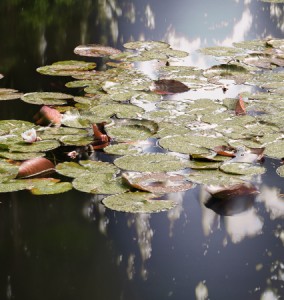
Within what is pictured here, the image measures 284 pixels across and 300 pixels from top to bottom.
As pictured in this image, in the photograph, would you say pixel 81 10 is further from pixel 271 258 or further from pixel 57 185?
pixel 271 258

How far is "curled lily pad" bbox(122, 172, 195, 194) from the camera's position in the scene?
1875 millimetres

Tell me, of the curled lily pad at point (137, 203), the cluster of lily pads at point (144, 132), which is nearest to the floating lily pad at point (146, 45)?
the cluster of lily pads at point (144, 132)

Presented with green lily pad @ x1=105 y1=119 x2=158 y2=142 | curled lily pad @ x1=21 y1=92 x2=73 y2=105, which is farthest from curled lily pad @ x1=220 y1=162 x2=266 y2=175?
curled lily pad @ x1=21 y1=92 x2=73 y2=105

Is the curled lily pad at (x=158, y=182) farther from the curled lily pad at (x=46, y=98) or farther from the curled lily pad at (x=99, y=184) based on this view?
the curled lily pad at (x=46, y=98)

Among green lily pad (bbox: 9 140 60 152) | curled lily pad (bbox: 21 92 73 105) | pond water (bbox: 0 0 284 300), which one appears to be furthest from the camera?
curled lily pad (bbox: 21 92 73 105)

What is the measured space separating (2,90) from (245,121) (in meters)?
0.93

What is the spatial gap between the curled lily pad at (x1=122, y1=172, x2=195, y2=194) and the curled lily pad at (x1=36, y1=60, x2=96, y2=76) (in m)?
1.22

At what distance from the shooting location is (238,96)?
2.74 m

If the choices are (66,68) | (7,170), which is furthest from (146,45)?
(7,170)

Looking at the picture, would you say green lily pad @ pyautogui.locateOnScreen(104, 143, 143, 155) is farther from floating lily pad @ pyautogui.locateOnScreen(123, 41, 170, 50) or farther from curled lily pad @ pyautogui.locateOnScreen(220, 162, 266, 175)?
floating lily pad @ pyautogui.locateOnScreen(123, 41, 170, 50)

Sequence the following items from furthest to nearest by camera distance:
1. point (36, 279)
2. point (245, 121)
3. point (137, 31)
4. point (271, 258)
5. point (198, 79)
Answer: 1. point (137, 31)
2. point (198, 79)
3. point (245, 121)
4. point (271, 258)
5. point (36, 279)

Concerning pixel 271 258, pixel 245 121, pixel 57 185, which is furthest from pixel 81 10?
pixel 271 258

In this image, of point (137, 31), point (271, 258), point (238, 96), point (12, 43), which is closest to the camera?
point (271, 258)

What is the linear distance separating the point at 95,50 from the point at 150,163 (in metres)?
1.64
